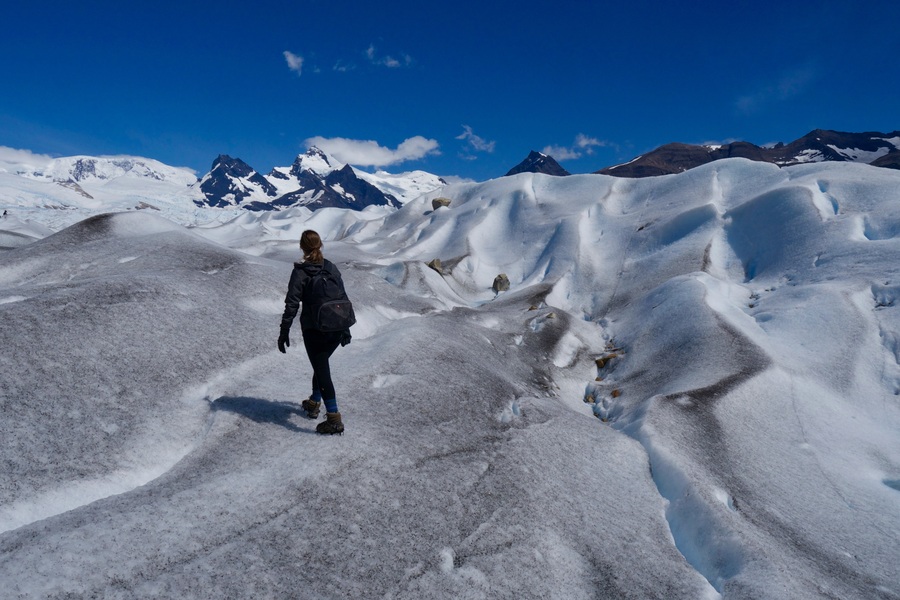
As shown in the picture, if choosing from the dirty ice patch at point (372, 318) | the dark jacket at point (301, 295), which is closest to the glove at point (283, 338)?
the dark jacket at point (301, 295)

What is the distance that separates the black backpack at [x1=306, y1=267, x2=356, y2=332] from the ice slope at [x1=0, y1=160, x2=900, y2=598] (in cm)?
232

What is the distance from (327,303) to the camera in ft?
28.2

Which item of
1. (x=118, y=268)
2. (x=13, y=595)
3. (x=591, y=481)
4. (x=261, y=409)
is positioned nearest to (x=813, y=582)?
(x=591, y=481)

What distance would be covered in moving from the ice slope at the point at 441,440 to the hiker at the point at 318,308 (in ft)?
4.92

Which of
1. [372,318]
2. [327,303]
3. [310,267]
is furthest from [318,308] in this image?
[372,318]

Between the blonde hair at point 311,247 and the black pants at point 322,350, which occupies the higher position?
the blonde hair at point 311,247

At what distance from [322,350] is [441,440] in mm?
3380

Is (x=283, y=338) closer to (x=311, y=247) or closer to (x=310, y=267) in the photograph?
(x=310, y=267)

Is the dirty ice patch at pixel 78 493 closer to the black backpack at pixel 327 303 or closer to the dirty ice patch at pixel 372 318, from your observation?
the black backpack at pixel 327 303

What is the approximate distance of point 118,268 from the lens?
20.5 meters

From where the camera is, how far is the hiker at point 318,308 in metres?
8.59

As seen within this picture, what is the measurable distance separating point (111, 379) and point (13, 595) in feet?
20.2

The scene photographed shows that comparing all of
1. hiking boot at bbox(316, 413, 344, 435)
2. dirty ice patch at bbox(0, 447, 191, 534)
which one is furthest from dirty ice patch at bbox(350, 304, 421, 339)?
dirty ice patch at bbox(0, 447, 191, 534)

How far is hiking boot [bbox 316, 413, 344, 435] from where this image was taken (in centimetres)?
923
